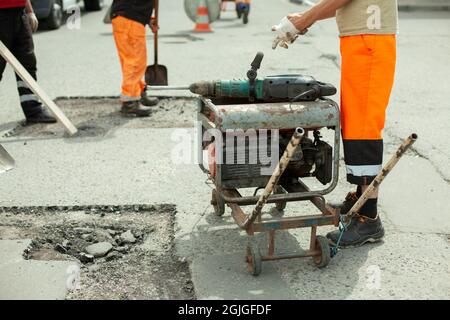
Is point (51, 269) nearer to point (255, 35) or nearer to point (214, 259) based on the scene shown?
point (214, 259)

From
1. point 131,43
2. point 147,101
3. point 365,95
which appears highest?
point 131,43

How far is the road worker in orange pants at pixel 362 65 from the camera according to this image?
372 cm

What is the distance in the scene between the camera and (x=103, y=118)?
6930 mm

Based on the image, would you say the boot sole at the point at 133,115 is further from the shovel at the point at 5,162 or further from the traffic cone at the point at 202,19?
the traffic cone at the point at 202,19

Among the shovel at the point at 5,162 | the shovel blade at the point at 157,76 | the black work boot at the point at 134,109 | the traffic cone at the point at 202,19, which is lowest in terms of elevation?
the black work boot at the point at 134,109

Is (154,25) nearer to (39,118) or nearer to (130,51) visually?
(130,51)

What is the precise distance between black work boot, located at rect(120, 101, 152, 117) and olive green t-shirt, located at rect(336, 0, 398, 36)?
3555mm

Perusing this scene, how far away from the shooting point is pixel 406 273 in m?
3.66

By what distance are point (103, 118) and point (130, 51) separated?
745 millimetres

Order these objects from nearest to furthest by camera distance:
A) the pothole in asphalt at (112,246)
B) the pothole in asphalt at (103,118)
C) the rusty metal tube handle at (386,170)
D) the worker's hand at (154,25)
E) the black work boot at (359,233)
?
the rusty metal tube handle at (386,170) → the pothole in asphalt at (112,246) → the black work boot at (359,233) → the pothole in asphalt at (103,118) → the worker's hand at (154,25)

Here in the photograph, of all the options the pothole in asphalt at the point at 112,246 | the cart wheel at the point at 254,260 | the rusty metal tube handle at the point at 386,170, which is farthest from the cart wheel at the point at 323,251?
the pothole in asphalt at the point at 112,246

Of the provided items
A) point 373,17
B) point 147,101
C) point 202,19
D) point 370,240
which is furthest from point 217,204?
point 202,19

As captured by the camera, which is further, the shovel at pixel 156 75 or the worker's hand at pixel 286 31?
the shovel at pixel 156 75

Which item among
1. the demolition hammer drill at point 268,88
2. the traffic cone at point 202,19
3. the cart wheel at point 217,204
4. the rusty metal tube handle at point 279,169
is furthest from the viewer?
the traffic cone at point 202,19
